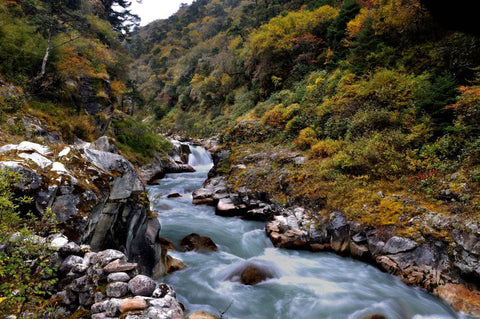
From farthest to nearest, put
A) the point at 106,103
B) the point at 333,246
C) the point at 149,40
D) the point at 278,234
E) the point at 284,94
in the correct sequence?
the point at 149,40, the point at 284,94, the point at 106,103, the point at 278,234, the point at 333,246

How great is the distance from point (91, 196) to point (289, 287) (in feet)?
18.2

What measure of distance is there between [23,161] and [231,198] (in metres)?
8.59

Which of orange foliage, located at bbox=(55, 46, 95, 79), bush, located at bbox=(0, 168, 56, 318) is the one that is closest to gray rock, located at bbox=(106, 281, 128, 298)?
bush, located at bbox=(0, 168, 56, 318)

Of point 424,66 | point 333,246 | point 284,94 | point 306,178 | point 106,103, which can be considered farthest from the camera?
point 284,94

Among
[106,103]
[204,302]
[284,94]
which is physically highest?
[284,94]

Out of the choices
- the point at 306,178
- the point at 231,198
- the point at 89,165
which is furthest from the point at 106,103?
the point at 306,178

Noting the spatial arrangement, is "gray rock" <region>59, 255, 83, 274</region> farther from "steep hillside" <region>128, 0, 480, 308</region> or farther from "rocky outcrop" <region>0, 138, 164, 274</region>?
"steep hillside" <region>128, 0, 480, 308</region>

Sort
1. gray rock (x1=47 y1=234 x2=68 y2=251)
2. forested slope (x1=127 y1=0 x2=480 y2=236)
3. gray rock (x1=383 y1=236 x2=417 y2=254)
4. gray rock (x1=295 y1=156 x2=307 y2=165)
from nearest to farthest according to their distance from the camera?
gray rock (x1=47 y1=234 x2=68 y2=251), gray rock (x1=383 y1=236 x2=417 y2=254), forested slope (x1=127 y1=0 x2=480 y2=236), gray rock (x1=295 y1=156 x2=307 y2=165)

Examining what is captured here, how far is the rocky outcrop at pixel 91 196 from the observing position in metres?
4.11

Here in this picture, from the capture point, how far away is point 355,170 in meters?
9.32

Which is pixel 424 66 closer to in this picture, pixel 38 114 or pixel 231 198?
pixel 231 198

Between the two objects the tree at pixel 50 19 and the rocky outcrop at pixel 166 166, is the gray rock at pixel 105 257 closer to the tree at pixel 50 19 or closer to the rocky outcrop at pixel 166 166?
the tree at pixel 50 19

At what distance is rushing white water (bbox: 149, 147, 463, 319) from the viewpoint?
562 centimetres

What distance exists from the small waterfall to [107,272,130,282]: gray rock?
20.1 meters
